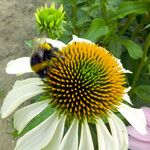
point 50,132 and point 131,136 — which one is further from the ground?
point 50,132

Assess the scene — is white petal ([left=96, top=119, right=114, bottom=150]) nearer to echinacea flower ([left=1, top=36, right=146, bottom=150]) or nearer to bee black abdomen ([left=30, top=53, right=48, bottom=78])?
→ echinacea flower ([left=1, top=36, right=146, bottom=150])

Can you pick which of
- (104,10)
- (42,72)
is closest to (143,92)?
(104,10)

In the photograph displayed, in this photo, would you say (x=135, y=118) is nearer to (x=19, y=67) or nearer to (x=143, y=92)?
(x=19, y=67)

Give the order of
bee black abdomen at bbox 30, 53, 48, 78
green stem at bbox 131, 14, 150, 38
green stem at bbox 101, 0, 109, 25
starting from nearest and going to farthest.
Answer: bee black abdomen at bbox 30, 53, 48, 78 → green stem at bbox 101, 0, 109, 25 → green stem at bbox 131, 14, 150, 38

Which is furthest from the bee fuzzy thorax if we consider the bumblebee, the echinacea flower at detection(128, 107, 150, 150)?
the echinacea flower at detection(128, 107, 150, 150)

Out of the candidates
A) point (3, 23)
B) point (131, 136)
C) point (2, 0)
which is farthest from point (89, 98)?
point (2, 0)

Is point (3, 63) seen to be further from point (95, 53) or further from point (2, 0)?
point (95, 53)

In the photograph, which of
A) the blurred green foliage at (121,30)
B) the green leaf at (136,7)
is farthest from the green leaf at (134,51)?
the green leaf at (136,7)
